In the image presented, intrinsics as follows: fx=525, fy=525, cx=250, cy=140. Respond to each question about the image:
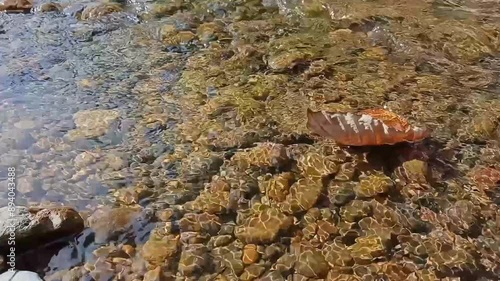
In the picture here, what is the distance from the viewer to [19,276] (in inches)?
97.8

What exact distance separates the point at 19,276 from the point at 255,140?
1684 millimetres

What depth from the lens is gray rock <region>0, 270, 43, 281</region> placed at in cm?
246

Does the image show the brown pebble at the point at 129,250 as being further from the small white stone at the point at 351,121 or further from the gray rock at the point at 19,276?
the small white stone at the point at 351,121

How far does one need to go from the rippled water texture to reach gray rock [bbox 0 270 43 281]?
0.27ft

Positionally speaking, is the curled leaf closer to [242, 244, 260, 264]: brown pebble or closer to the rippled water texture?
the rippled water texture

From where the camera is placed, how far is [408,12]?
213 inches

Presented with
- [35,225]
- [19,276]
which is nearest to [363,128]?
[35,225]

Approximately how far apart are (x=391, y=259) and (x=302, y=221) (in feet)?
1.70

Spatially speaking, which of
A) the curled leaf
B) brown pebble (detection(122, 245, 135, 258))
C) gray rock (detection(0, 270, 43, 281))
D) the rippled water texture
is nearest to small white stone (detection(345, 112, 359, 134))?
the curled leaf

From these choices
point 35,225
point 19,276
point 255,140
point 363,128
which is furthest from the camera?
point 255,140

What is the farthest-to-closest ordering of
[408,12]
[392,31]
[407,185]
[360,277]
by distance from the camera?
[408,12]
[392,31]
[407,185]
[360,277]

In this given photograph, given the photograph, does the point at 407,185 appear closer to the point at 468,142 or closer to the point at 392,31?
the point at 468,142

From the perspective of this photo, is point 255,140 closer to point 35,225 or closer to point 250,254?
point 250,254

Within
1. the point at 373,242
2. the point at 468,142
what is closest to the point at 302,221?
the point at 373,242
